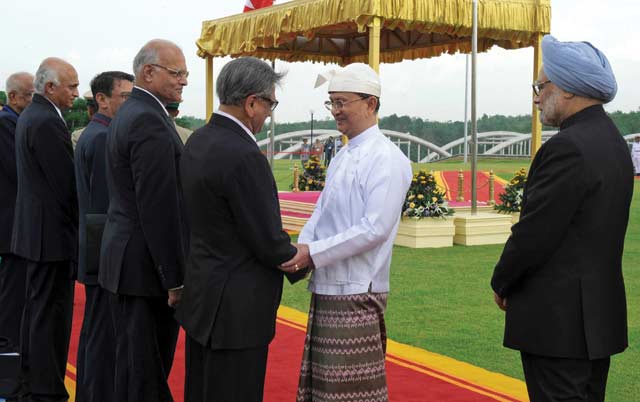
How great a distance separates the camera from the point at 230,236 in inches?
100

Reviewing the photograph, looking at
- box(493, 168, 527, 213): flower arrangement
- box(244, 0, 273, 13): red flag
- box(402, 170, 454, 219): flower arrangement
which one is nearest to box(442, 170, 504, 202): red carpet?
box(493, 168, 527, 213): flower arrangement

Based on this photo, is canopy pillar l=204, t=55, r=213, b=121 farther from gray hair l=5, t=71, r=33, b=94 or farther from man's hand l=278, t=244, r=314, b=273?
man's hand l=278, t=244, r=314, b=273

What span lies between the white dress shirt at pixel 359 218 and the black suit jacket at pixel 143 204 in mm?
524

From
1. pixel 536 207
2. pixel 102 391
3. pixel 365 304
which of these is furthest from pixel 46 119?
pixel 536 207

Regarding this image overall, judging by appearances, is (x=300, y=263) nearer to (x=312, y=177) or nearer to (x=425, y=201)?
(x=425, y=201)

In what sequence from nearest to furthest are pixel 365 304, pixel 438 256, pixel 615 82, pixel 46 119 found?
pixel 615 82 → pixel 365 304 → pixel 46 119 → pixel 438 256

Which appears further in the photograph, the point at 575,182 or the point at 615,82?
the point at 615,82

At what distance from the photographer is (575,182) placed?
2418mm

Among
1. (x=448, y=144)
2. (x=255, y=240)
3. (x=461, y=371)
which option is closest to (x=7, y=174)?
(x=255, y=240)

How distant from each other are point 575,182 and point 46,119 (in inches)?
98.9

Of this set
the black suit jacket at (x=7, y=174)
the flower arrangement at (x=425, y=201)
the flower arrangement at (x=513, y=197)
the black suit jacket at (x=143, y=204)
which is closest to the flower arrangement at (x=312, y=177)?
the flower arrangement at (x=513, y=197)

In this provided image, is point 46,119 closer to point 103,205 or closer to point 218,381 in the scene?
point 103,205

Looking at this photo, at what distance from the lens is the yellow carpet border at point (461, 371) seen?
13.5 ft

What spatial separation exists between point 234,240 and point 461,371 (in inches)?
94.0
